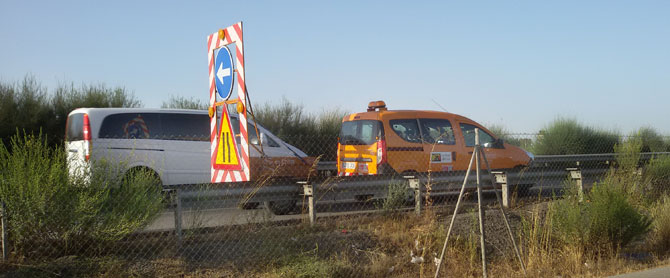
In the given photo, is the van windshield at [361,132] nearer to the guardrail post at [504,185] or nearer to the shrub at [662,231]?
the guardrail post at [504,185]

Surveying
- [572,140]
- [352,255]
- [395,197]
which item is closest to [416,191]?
[395,197]

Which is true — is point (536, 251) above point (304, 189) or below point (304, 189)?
below

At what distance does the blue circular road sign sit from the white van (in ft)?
7.24

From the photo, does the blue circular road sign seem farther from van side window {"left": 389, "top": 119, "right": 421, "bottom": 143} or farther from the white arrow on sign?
van side window {"left": 389, "top": 119, "right": 421, "bottom": 143}

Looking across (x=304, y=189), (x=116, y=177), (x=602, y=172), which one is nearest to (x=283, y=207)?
(x=304, y=189)

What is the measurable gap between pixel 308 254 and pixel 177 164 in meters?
5.59

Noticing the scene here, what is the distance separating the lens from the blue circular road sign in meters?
8.24

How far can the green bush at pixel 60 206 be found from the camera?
18.6 feet

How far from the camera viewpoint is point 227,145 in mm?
8398

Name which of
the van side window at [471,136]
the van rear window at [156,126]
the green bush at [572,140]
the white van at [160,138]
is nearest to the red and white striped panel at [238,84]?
the white van at [160,138]

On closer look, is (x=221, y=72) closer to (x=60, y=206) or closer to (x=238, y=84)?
(x=238, y=84)

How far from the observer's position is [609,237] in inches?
297

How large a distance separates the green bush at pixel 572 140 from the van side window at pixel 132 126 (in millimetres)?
10069

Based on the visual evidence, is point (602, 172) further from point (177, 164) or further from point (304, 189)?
point (177, 164)
